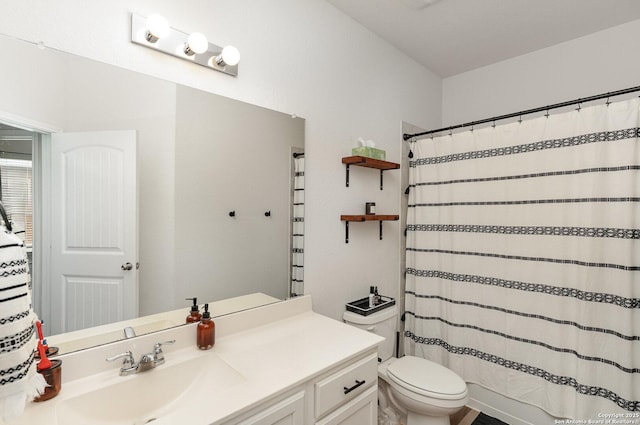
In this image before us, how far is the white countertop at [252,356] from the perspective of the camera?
0.86m

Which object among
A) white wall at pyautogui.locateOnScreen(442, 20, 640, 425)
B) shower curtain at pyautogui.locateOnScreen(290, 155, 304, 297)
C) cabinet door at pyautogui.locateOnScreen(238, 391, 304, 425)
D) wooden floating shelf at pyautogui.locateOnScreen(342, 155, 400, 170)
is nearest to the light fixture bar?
shower curtain at pyautogui.locateOnScreen(290, 155, 304, 297)

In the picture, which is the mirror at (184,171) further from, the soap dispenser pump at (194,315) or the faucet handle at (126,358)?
the faucet handle at (126,358)

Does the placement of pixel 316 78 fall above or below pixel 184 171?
above

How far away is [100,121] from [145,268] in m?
0.58

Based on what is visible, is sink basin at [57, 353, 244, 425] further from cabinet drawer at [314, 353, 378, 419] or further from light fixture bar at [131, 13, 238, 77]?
light fixture bar at [131, 13, 238, 77]

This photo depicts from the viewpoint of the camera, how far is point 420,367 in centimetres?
181

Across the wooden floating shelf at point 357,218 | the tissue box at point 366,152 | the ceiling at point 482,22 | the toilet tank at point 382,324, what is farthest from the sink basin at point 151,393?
the ceiling at point 482,22

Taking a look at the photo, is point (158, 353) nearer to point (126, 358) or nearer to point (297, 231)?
point (126, 358)

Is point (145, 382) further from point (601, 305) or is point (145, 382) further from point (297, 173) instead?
point (601, 305)

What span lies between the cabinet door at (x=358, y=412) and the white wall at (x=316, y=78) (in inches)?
23.0

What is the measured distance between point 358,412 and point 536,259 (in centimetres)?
140

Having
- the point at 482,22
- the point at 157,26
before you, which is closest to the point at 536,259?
the point at 482,22

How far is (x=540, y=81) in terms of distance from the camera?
233cm

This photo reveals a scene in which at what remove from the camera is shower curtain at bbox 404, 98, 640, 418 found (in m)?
1.54
